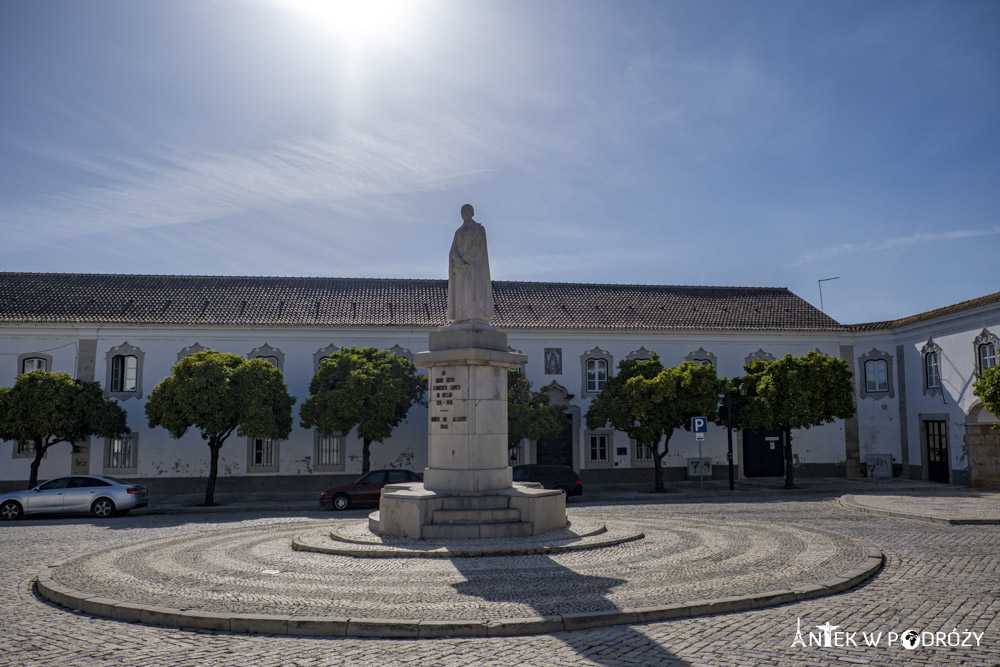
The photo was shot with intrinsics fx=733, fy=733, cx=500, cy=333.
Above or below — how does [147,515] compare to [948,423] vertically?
below

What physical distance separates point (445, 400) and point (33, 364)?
26.2 metres

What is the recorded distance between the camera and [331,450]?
108 ft

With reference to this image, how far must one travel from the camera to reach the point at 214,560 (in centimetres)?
1234

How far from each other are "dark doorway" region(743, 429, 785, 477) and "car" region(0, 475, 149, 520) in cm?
2706

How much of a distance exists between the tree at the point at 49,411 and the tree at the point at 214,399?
11.3ft

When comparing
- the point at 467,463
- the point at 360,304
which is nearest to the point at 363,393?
the point at 360,304

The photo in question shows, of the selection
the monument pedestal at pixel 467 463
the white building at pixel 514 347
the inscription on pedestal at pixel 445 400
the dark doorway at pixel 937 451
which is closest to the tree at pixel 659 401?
the white building at pixel 514 347

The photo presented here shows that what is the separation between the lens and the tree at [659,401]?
2911cm

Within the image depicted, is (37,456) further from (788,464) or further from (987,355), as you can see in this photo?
(987,355)

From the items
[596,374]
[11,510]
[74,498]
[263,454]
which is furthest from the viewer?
[596,374]

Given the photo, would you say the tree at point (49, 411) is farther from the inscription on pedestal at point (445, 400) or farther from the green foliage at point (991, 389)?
the green foliage at point (991, 389)

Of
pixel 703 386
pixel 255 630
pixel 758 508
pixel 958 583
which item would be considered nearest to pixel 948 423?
pixel 703 386

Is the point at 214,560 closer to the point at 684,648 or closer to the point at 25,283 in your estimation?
the point at 684,648

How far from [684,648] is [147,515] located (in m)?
20.6
